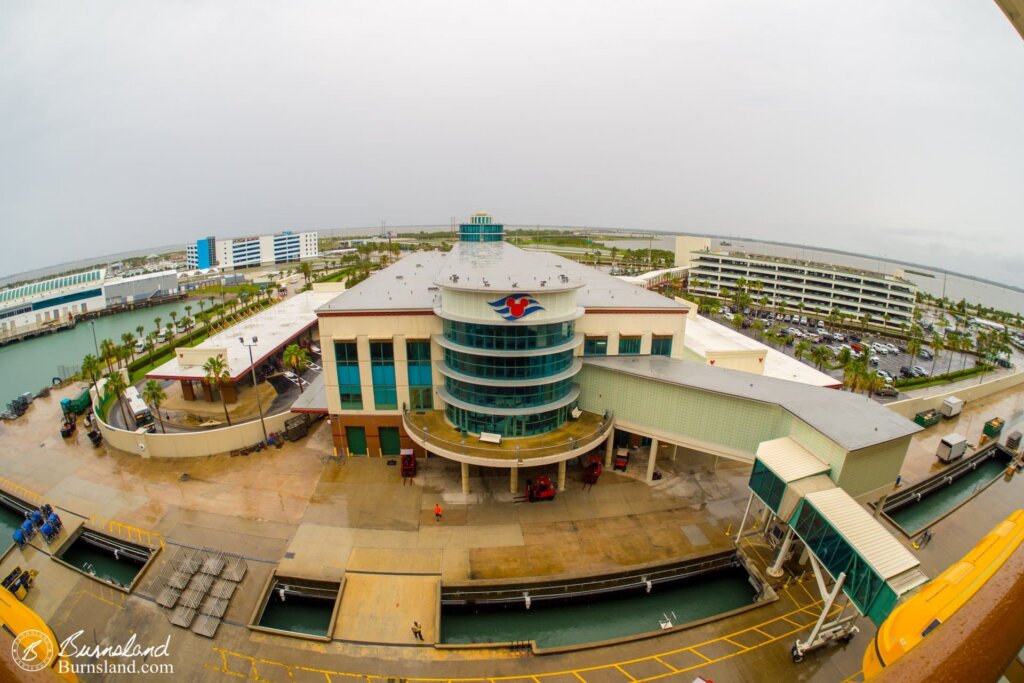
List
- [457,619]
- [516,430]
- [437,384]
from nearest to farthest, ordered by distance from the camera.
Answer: [457,619]
[516,430]
[437,384]

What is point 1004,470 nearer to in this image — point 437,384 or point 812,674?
point 812,674

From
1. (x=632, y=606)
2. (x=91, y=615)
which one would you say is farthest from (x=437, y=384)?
(x=91, y=615)

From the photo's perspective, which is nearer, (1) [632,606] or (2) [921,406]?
(1) [632,606]

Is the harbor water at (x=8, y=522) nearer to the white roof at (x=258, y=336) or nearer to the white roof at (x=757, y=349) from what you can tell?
the white roof at (x=258, y=336)

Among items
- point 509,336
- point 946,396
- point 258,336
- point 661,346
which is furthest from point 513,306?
point 946,396

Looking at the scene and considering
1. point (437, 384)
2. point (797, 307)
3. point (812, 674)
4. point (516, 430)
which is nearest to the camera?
point (812, 674)

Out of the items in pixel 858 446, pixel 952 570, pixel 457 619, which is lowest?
pixel 457 619

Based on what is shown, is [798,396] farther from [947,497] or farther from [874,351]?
[874,351]

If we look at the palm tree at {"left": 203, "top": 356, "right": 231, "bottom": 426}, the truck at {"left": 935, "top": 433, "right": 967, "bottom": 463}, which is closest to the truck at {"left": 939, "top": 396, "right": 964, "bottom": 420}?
the truck at {"left": 935, "top": 433, "right": 967, "bottom": 463}
